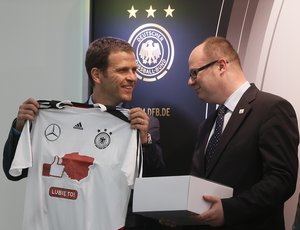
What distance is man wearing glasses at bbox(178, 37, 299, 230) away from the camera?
1.85 m

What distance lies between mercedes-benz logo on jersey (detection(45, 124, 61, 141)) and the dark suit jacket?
763 millimetres

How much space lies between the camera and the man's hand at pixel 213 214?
6.01 ft

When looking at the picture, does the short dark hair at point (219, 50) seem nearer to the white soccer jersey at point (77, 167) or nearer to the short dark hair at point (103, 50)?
the short dark hair at point (103, 50)

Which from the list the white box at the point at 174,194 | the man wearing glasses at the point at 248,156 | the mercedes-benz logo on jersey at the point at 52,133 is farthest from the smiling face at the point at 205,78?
the mercedes-benz logo on jersey at the point at 52,133

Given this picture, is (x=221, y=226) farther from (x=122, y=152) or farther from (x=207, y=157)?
(x=122, y=152)

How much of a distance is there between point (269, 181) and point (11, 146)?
1.26m

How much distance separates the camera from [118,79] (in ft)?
7.63

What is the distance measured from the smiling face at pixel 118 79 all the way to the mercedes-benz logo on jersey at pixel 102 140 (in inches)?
11.0

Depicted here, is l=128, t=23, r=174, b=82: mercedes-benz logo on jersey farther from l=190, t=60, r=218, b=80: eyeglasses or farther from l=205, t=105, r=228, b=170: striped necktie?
l=205, t=105, r=228, b=170: striped necktie

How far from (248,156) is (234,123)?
0.17 meters

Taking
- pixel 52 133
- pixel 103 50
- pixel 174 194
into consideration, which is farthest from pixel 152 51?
pixel 174 194

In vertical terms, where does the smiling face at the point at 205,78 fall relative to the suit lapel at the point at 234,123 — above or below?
above

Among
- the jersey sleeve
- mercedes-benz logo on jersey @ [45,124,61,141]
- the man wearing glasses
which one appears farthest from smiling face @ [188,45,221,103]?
the jersey sleeve

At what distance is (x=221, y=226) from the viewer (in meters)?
2.01
